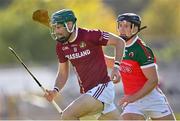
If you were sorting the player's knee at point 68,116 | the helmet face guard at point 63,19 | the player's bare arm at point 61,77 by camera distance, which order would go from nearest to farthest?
the player's knee at point 68,116
the helmet face guard at point 63,19
the player's bare arm at point 61,77

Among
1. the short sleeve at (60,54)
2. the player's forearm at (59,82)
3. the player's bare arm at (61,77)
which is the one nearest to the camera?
the short sleeve at (60,54)

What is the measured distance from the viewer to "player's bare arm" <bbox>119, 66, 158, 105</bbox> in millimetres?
12305

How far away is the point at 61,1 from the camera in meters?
45.7

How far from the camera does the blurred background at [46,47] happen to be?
26.3m

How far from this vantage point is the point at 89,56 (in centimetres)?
1187

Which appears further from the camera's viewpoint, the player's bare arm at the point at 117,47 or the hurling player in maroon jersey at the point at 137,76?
the hurling player in maroon jersey at the point at 137,76

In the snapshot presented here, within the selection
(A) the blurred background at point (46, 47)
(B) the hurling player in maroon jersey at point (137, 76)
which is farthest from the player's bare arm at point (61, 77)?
(A) the blurred background at point (46, 47)

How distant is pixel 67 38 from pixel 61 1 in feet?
112

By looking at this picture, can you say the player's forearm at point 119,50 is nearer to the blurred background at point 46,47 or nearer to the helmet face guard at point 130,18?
the helmet face guard at point 130,18

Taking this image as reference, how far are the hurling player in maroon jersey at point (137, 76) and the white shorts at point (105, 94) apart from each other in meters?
0.18

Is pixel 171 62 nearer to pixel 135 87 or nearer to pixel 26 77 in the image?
pixel 26 77

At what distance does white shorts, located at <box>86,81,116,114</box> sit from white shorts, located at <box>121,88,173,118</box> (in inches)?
25.2

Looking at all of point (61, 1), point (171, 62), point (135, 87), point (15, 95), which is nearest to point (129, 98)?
point (135, 87)

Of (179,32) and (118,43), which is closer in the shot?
(118,43)
